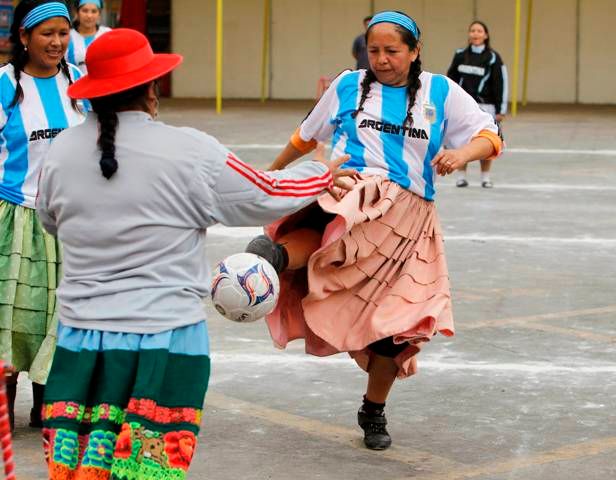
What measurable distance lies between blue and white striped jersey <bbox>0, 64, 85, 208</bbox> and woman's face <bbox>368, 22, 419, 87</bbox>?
4.29 ft

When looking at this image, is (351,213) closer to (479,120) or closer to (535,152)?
(479,120)

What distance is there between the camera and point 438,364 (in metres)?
7.37

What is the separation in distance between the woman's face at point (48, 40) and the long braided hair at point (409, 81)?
1267 millimetres

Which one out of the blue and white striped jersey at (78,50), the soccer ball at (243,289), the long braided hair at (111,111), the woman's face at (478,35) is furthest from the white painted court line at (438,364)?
the woman's face at (478,35)

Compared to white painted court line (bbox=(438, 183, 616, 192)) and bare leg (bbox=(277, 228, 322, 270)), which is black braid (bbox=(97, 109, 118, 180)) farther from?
white painted court line (bbox=(438, 183, 616, 192))

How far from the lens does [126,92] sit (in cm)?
399

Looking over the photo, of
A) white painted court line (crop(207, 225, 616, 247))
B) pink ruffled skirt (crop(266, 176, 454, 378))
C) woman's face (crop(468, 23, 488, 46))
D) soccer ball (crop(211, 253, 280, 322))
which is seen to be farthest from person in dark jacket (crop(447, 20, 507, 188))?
soccer ball (crop(211, 253, 280, 322))

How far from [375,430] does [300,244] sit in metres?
0.92

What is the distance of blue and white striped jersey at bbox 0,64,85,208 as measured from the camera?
5.79 metres

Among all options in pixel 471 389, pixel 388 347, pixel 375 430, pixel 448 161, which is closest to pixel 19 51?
pixel 448 161

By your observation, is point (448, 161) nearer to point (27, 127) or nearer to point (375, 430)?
point (375, 430)

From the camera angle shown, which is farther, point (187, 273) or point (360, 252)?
point (360, 252)

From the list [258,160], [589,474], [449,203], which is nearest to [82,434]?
[589,474]

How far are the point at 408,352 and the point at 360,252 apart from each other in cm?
49
